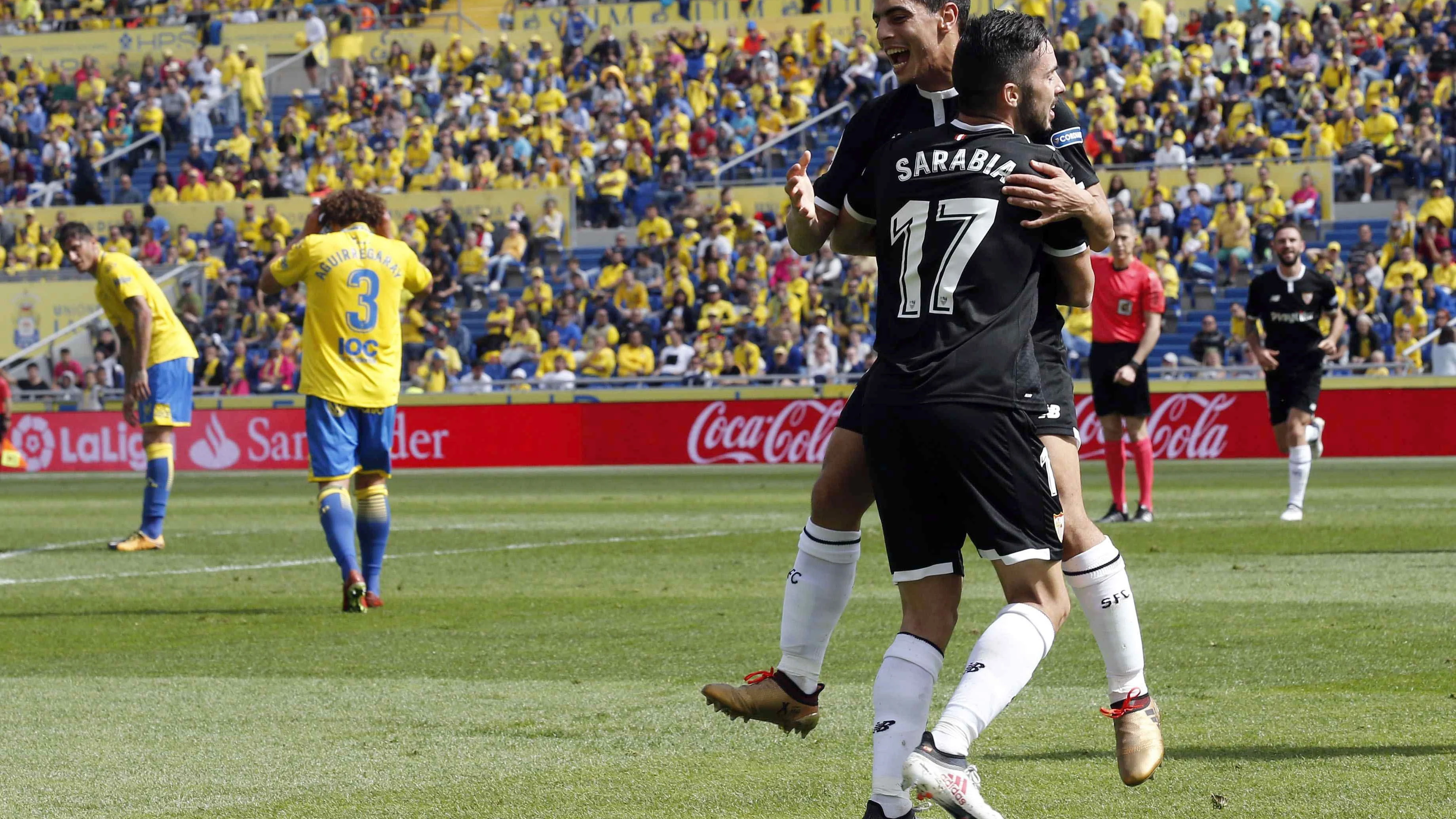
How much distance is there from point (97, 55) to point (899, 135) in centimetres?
4097

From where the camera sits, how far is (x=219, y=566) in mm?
12469

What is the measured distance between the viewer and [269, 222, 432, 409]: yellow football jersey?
9375 millimetres

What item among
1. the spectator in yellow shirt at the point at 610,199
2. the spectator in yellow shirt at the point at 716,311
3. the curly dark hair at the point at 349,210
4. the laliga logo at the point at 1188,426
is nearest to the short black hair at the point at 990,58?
the curly dark hair at the point at 349,210

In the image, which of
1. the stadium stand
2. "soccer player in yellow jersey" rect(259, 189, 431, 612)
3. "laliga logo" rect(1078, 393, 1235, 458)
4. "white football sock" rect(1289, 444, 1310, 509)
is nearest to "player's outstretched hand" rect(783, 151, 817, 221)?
"soccer player in yellow jersey" rect(259, 189, 431, 612)

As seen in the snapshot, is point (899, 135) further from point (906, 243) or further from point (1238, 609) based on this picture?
point (1238, 609)

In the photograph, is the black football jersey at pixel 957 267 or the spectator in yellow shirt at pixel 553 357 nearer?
the black football jersey at pixel 957 267

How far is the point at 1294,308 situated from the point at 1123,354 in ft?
4.57

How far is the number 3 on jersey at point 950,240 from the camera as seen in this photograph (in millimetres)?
4293

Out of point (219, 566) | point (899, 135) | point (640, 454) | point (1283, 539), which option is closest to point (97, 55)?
point (640, 454)

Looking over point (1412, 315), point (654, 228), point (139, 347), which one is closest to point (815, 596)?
point (139, 347)

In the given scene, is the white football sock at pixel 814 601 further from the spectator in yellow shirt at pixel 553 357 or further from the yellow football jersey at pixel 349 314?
the spectator in yellow shirt at pixel 553 357

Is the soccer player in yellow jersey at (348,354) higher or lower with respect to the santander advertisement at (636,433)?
higher

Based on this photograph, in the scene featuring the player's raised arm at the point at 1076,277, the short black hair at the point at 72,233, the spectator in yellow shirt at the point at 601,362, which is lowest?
the spectator in yellow shirt at the point at 601,362

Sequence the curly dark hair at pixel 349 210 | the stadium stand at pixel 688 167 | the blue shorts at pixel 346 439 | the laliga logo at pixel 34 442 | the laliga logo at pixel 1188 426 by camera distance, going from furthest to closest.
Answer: the laliga logo at pixel 34 442 → the stadium stand at pixel 688 167 → the laliga logo at pixel 1188 426 → the curly dark hair at pixel 349 210 → the blue shorts at pixel 346 439
